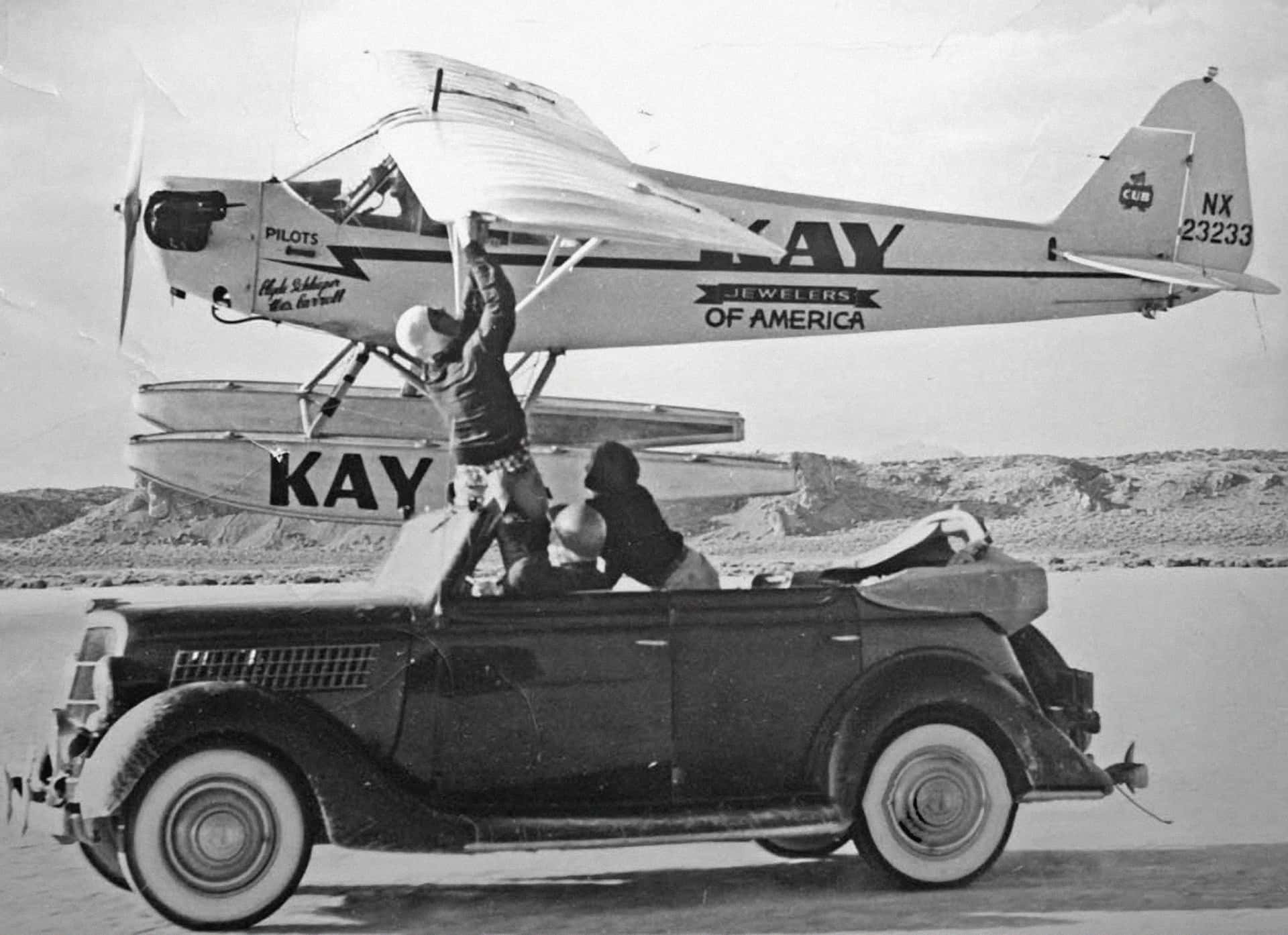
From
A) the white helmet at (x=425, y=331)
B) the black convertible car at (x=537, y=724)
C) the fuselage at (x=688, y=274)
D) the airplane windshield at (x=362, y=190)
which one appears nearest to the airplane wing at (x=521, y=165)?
the airplane windshield at (x=362, y=190)

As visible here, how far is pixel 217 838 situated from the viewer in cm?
392

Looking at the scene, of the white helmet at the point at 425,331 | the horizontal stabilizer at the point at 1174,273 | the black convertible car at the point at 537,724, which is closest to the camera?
the black convertible car at the point at 537,724

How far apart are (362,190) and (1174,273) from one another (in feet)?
8.44

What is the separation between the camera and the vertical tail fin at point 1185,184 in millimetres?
5305

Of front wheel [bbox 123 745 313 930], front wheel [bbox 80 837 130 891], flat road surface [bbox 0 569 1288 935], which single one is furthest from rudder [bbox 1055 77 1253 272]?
front wheel [bbox 80 837 130 891]

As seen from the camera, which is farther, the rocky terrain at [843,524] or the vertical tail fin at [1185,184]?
the vertical tail fin at [1185,184]

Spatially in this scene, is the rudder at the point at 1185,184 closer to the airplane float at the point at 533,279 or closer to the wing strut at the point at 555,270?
the airplane float at the point at 533,279

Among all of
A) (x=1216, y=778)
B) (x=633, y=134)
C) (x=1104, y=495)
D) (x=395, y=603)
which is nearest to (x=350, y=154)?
(x=633, y=134)

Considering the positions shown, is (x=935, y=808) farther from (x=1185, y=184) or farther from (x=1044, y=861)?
(x=1185, y=184)

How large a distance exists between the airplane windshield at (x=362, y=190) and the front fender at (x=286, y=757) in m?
1.56

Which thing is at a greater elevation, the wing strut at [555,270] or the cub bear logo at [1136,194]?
the cub bear logo at [1136,194]

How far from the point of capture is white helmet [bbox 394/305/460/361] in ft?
15.0

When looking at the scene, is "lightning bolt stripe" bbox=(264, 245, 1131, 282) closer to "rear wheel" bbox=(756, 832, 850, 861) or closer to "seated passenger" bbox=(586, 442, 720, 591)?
"seated passenger" bbox=(586, 442, 720, 591)

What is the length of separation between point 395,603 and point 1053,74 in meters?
2.80
